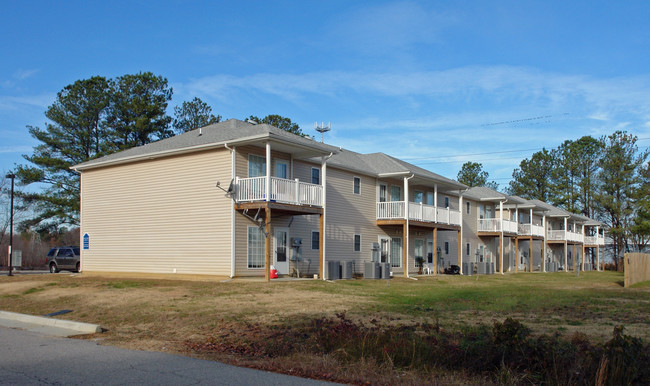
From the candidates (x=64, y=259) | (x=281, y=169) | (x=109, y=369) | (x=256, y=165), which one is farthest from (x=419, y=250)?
(x=109, y=369)

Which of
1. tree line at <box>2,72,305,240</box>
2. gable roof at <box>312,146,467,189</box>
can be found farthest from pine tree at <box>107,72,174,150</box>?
gable roof at <box>312,146,467,189</box>

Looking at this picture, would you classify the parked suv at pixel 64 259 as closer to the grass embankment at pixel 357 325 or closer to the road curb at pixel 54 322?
the grass embankment at pixel 357 325

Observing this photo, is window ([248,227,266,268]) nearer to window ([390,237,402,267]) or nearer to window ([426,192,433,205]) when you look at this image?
window ([390,237,402,267])

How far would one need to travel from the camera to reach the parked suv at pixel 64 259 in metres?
34.3

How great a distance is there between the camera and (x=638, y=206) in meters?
60.1

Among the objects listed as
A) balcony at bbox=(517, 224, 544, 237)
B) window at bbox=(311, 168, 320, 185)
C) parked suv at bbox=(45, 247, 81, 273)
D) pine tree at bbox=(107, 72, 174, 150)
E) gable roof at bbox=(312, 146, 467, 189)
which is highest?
pine tree at bbox=(107, 72, 174, 150)

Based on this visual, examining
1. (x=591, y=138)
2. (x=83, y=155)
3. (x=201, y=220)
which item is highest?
(x=591, y=138)

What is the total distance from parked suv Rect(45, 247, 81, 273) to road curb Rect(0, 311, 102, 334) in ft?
64.9

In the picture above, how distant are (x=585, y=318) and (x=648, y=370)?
21.4 ft

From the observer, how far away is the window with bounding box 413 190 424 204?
120 feet

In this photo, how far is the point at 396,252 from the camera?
114 feet

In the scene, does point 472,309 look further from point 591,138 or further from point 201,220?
point 591,138

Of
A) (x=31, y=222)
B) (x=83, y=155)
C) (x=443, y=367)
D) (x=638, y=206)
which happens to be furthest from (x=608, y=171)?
(x=443, y=367)

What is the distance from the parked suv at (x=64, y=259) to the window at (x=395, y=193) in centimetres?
1911
